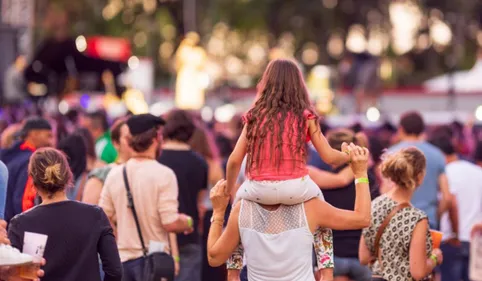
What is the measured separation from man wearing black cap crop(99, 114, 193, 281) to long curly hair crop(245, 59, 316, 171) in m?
2.02

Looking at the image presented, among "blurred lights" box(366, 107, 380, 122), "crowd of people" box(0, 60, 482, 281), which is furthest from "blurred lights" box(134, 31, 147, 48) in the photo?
"crowd of people" box(0, 60, 482, 281)

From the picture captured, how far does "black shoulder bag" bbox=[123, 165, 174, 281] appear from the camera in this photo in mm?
7977

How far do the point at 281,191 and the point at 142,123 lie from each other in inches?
93.0

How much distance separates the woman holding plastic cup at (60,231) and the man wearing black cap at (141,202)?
5.45 feet

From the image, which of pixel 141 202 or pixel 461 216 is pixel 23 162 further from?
pixel 461 216

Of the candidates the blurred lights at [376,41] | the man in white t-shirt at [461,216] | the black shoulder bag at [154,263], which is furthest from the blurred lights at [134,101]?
the blurred lights at [376,41]

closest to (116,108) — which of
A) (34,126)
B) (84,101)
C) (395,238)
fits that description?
(84,101)

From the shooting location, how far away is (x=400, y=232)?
7.30 metres

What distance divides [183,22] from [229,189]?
5169 cm

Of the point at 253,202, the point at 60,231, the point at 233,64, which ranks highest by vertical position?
the point at 233,64

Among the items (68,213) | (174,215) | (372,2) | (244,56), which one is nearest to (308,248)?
(68,213)

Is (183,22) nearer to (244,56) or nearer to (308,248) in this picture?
(244,56)

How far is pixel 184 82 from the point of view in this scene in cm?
3347

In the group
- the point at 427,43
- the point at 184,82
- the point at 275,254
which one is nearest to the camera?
the point at 275,254
